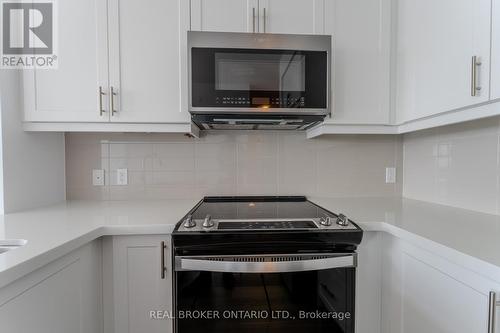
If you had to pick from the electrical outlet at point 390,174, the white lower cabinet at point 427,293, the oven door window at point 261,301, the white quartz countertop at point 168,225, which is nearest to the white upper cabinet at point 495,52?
the white quartz countertop at point 168,225

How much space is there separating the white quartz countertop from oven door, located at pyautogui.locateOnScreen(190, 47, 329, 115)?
0.57 m

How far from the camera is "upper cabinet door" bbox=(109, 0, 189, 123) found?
1438 mm

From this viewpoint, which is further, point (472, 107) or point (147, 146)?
point (147, 146)

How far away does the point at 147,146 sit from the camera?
177cm

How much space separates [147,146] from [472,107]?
5.50 ft

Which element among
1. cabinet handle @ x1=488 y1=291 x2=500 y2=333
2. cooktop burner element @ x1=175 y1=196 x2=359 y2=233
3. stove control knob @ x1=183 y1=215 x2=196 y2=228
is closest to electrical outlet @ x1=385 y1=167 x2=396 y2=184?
cooktop burner element @ x1=175 y1=196 x2=359 y2=233

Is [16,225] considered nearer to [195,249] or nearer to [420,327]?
[195,249]

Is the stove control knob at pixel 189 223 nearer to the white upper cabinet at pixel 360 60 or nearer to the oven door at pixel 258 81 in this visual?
the oven door at pixel 258 81

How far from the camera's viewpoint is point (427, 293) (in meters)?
1.00

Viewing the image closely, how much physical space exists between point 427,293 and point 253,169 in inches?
→ 44.1

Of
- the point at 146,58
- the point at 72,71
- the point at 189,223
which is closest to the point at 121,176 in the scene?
the point at 72,71

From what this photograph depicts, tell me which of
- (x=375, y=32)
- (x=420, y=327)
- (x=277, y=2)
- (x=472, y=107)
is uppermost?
(x=277, y=2)

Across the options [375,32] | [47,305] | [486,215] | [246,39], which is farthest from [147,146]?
[486,215]

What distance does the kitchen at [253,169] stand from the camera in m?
1.01
